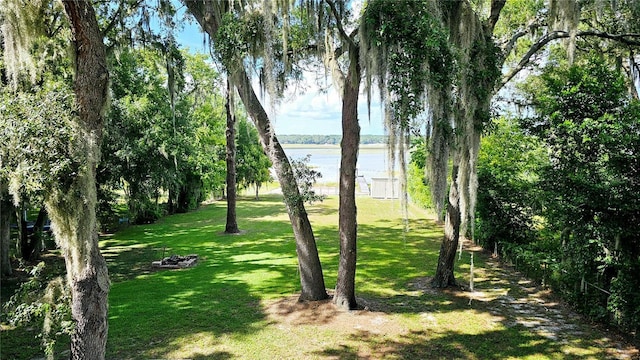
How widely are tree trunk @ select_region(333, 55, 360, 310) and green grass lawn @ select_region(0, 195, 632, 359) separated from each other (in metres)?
0.47

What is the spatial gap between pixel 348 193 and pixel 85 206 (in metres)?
3.63

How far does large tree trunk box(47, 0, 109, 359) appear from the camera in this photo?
12.0ft

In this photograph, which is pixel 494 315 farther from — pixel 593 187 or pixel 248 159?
pixel 248 159

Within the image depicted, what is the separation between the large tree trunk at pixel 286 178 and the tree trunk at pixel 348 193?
49 centimetres

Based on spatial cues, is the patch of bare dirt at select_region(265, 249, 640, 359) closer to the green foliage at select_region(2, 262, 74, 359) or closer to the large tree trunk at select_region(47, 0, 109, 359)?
the large tree trunk at select_region(47, 0, 109, 359)

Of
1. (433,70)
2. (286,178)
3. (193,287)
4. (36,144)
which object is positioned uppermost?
(433,70)

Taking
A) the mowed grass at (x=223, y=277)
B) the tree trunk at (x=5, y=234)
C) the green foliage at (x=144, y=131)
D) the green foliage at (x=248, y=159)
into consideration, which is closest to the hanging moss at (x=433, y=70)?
the mowed grass at (x=223, y=277)

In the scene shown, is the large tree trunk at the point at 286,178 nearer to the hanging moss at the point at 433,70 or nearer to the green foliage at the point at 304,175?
the green foliage at the point at 304,175

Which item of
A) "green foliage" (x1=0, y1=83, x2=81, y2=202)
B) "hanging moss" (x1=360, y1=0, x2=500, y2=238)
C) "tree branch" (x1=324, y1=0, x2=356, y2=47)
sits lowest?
"green foliage" (x1=0, y1=83, x2=81, y2=202)

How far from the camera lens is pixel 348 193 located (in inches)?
245

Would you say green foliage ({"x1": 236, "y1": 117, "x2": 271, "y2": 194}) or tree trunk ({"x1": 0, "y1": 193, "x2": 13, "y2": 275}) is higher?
green foliage ({"x1": 236, "y1": 117, "x2": 271, "y2": 194})

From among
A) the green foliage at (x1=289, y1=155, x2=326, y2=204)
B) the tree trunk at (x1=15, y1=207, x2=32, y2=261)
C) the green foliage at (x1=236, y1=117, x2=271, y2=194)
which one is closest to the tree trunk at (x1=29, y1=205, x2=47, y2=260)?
the tree trunk at (x1=15, y1=207, x2=32, y2=261)

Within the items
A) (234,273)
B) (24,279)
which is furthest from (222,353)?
(24,279)

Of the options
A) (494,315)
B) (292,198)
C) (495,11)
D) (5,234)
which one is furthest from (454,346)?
(5,234)
